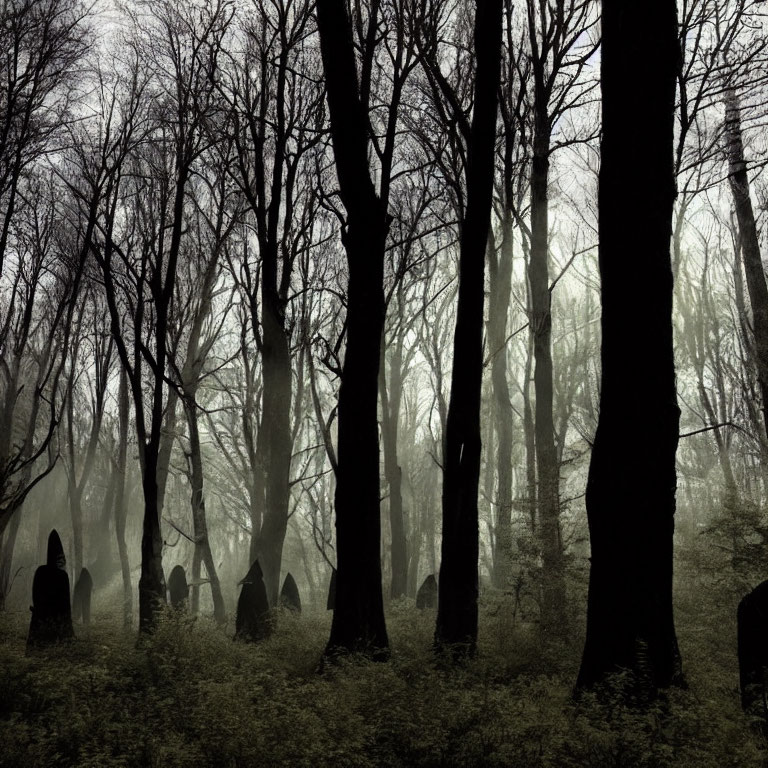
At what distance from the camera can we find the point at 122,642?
8398 mm

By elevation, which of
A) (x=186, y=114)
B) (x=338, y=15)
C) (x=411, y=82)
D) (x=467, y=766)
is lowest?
(x=467, y=766)

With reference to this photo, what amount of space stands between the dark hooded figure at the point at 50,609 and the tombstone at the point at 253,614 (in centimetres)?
195

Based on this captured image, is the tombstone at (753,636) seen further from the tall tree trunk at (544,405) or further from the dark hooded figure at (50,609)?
the dark hooded figure at (50,609)

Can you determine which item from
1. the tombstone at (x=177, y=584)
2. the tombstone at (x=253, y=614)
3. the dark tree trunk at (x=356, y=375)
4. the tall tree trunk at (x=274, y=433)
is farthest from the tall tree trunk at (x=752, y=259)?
the tombstone at (x=177, y=584)

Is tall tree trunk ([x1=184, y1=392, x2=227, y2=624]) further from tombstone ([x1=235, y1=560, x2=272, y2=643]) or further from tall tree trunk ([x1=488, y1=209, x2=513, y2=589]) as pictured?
tall tree trunk ([x1=488, y1=209, x2=513, y2=589])

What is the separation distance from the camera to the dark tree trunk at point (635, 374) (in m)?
4.93

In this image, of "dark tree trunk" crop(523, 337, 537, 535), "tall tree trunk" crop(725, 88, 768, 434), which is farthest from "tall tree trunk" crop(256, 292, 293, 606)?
"tall tree trunk" crop(725, 88, 768, 434)

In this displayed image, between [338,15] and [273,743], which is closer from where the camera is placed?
[273,743]

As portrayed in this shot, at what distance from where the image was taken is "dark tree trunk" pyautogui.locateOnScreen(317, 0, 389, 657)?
6.55 meters

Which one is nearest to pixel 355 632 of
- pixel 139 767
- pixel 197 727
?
pixel 197 727

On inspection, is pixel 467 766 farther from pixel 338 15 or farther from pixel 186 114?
pixel 186 114

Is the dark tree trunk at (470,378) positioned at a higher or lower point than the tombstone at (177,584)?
higher

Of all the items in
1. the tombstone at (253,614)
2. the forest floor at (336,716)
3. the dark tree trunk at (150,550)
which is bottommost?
the forest floor at (336,716)

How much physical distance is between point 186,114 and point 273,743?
31.0ft
